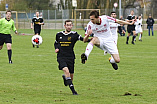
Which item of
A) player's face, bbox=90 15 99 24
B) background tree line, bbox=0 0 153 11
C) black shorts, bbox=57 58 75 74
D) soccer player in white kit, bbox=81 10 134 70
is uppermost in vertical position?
background tree line, bbox=0 0 153 11

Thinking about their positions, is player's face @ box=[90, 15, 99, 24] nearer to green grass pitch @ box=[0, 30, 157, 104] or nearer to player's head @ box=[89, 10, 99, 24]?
player's head @ box=[89, 10, 99, 24]

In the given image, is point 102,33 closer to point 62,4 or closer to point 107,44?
point 107,44

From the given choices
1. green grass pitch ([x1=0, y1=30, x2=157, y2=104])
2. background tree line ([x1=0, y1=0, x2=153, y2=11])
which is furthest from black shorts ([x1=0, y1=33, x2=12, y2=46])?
background tree line ([x1=0, y1=0, x2=153, y2=11])

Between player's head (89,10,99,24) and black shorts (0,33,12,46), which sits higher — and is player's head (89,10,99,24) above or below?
above

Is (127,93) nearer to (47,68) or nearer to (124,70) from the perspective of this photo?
(124,70)

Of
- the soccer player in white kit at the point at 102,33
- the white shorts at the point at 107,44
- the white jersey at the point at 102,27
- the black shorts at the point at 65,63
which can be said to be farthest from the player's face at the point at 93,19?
the black shorts at the point at 65,63

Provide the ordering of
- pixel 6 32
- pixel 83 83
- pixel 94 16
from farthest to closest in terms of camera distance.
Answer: pixel 6 32 < pixel 83 83 < pixel 94 16

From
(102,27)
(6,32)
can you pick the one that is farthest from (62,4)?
(102,27)

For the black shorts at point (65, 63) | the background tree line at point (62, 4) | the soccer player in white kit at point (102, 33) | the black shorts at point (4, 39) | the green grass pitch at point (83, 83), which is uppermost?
the background tree line at point (62, 4)

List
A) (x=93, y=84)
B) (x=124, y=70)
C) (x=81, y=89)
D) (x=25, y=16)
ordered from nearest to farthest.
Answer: (x=81, y=89) < (x=93, y=84) < (x=124, y=70) < (x=25, y=16)

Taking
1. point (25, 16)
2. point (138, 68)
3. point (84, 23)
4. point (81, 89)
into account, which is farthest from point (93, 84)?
point (25, 16)

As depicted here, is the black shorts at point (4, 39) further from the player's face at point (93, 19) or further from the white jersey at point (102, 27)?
the player's face at point (93, 19)

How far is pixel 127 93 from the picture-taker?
9.62m

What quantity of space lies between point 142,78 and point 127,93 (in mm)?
2861
